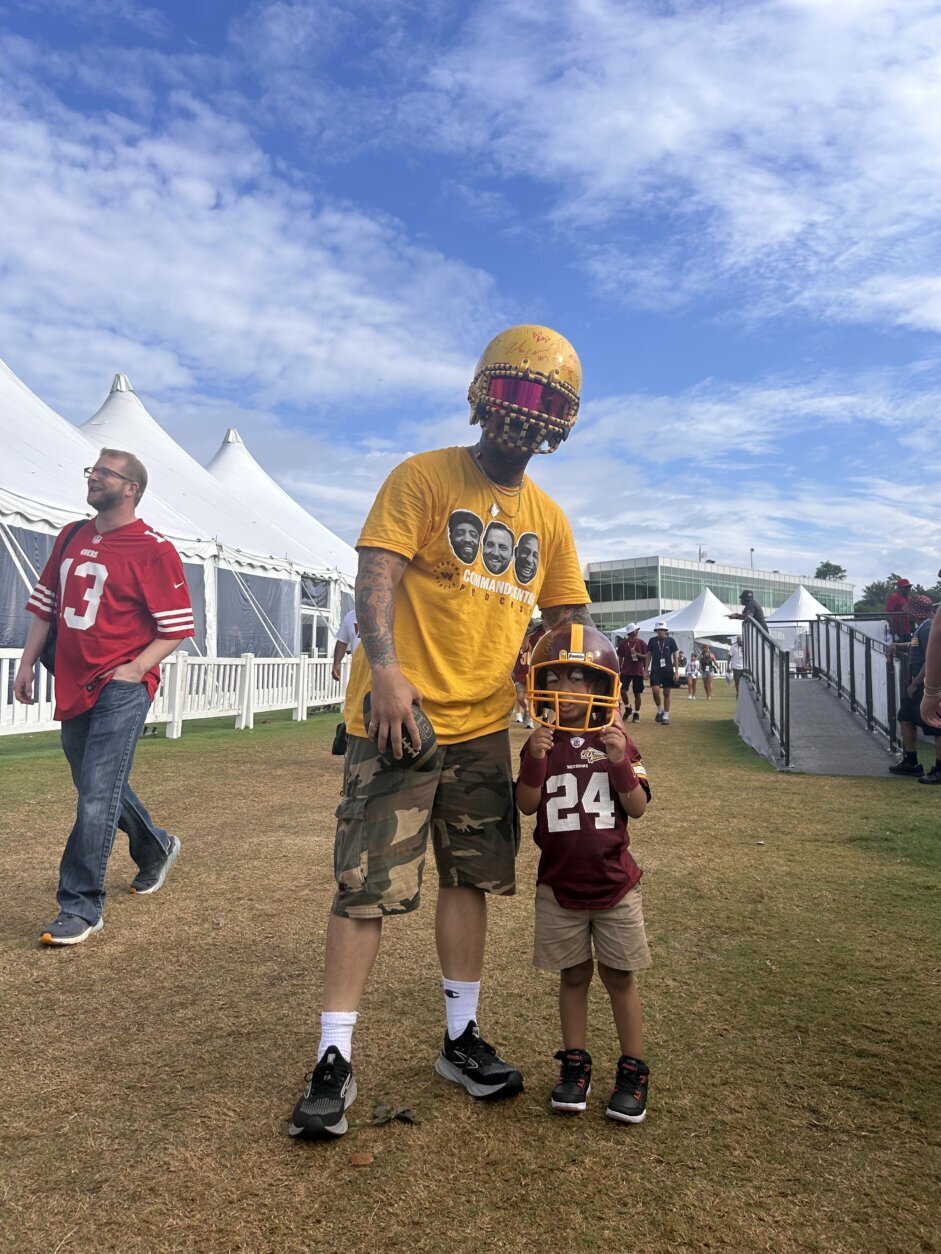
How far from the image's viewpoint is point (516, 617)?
9.26 ft

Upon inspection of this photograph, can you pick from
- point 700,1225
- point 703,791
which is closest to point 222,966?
point 700,1225

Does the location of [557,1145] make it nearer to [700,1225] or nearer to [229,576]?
[700,1225]

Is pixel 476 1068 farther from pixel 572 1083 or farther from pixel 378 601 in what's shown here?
pixel 378 601

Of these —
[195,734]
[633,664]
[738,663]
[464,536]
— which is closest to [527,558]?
[464,536]

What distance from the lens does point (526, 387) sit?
8.73 feet

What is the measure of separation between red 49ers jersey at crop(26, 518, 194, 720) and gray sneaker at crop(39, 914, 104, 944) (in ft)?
2.89

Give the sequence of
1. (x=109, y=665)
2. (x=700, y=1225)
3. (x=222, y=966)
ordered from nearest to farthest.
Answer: (x=700, y=1225)
(x=222, y=966)
(x=109, y=665)

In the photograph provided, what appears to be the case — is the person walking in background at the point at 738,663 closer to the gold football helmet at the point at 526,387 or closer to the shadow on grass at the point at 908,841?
the shadow on grass at the point at 908,841

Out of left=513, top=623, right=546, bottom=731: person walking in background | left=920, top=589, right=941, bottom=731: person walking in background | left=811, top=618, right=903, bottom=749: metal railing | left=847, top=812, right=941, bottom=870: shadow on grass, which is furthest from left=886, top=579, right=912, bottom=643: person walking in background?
left=513, top=623, right=546, bottom=731: person walking in background

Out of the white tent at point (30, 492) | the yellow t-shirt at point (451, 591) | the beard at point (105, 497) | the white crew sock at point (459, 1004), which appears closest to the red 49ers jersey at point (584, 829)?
the yellow t-shirt at point (451, 591)

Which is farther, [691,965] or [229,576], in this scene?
[229,576]

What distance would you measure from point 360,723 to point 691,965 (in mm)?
1974

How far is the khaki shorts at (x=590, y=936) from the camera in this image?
2.55m

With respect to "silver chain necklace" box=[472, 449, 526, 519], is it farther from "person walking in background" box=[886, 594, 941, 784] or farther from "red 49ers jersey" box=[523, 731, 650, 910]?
"person walking in background" box=[886, 594, 941, 784]
